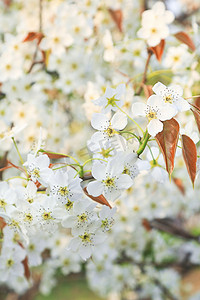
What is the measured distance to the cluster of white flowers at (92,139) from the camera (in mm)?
841

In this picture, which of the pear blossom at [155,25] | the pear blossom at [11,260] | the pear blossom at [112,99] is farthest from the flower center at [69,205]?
the pear blossom at [155,25]

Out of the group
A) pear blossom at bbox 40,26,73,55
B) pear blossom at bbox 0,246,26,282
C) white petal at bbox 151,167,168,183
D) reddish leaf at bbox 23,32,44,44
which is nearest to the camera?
white petal at bbox 151,167,168,183

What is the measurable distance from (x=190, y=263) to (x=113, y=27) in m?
1.80

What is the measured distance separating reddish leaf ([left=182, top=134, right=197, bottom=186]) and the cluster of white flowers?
6 cm

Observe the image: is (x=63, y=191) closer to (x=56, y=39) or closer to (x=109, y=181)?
(x=109, y=181)

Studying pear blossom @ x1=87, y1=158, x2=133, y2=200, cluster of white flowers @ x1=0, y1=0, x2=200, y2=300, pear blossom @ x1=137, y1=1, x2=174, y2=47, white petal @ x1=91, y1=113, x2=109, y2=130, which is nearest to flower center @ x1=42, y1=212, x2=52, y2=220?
cluster of white flowers @ x1=0, y1=0, x2=200, y2=300

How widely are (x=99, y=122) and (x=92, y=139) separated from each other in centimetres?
5

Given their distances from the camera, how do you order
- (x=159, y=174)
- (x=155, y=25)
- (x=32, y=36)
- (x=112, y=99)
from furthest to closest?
1. (x=32, y=36)
2. (x=155, y=25)
3. (x=159, y=174)
4. (x=112, y=99)

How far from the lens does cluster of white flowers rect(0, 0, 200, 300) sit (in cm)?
84

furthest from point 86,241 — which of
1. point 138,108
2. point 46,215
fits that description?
point 138,108

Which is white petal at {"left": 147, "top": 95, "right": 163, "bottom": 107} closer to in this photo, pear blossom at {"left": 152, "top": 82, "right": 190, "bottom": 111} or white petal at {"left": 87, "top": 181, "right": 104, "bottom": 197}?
pear blossom at {"left": 152, "top": 82, "right": 190, "bottom": 111}

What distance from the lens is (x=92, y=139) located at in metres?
0.87

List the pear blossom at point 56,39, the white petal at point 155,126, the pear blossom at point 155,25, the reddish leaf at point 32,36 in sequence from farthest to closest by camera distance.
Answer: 1. the pear blossom at point 56,39
2. the reddish leaf at point 32,36
3. the pear blossom at point 155,25
4. the white petal at point 155,126

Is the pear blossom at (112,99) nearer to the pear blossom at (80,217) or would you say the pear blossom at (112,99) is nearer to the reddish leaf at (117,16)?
the pear blossom at (80,217)
